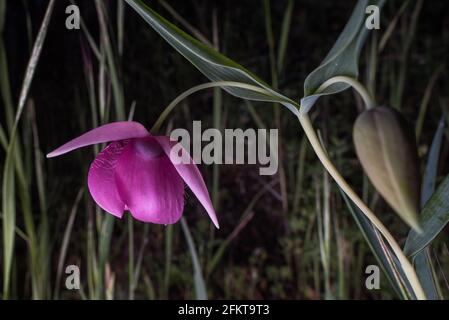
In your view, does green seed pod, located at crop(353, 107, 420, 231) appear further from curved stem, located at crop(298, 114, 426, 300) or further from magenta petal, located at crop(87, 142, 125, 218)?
magenta petal, located at crop(87, 142, 125, 218)

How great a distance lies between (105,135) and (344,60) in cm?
14

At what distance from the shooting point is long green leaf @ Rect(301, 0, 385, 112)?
30 centimetres

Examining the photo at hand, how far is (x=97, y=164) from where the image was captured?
1.17 ft

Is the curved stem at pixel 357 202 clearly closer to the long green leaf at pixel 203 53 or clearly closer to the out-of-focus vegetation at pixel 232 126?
the long green leaf at pixel 203 53

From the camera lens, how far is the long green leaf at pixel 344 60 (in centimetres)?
30

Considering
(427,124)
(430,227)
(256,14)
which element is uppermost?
(256,14)

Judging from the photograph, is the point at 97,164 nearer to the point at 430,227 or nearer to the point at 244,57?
the point at 430,227

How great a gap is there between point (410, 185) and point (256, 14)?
1.26 metres

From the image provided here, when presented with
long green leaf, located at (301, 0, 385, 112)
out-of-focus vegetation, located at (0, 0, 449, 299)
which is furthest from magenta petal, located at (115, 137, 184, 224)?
out-of-focus vegetation, located at (0, 0, 449, 299)

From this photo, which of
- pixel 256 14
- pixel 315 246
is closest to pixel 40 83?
pixel 256 14

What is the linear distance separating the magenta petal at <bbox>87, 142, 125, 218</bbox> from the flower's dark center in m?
0.02

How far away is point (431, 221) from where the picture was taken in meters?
0.33

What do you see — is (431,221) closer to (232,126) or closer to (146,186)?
(146,186)

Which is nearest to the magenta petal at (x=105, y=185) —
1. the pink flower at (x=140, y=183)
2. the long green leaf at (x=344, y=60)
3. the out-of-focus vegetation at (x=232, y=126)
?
the pink flower at (x=140, y=183)
